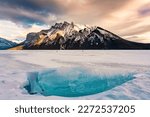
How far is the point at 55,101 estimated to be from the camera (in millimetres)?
6863

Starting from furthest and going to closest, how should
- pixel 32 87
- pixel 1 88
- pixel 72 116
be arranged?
pixel 32 87, pixel 1 88, pixel 72 116

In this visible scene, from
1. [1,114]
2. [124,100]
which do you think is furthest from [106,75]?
[1,114]

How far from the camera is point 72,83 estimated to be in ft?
38.3

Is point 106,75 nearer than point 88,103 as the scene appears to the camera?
No

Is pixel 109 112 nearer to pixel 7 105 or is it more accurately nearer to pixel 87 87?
pixel 7 105

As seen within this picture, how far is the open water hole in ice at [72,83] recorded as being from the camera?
10523mm

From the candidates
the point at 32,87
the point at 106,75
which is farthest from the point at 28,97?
the point at 106,75

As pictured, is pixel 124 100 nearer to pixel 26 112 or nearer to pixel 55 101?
pixel 55 101

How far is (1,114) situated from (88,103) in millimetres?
2548

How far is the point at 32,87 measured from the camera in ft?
33.4

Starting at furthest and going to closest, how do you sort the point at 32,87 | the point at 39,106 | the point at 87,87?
the point at 87,87
the point at 32,87
the point at 39,106

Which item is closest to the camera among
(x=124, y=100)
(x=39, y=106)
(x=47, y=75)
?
(x=39, y=106)

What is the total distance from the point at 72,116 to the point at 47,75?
7.15 metres

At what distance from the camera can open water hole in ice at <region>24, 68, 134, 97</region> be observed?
34.5ft
